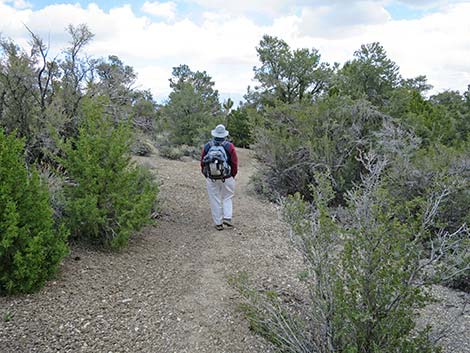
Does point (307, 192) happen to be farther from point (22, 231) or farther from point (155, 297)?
point (22, 231)

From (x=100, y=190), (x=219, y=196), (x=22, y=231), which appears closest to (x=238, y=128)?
(x=219, y=196)

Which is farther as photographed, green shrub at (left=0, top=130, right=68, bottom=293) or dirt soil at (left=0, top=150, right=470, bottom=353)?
green shrub at (left=0, top=130, right=68, bottom=293)

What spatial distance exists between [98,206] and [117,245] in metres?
0.54

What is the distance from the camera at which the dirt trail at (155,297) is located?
3.68 meters

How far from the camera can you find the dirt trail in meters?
3.68

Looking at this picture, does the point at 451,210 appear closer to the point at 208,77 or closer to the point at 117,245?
the point at 117,245

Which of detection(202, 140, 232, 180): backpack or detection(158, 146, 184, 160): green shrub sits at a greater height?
detection(202, 140, 232, 180): backpack

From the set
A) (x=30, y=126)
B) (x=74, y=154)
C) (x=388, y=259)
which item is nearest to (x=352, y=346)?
(x=388, y=259)

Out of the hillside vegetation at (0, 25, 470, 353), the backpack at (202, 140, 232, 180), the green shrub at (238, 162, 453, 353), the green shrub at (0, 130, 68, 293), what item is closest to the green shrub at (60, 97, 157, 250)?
the hillside vegetation at (0, 25, 470, 353)

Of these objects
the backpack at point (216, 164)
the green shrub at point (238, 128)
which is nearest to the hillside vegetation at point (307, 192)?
the backpack at point (216, 164)

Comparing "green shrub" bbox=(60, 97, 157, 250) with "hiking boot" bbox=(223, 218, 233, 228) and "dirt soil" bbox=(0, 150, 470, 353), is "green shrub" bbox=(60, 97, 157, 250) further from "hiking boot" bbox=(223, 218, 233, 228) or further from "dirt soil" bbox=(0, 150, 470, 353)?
"hiking boot" bbox=(223, 218, 233, 228)

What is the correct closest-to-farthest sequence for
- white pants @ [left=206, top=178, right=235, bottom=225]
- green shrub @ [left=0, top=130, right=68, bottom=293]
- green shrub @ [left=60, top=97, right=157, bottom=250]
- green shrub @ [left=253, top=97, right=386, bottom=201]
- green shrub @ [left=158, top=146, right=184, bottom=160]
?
green shrub @ [left=0, top=130, right=68, bottom=293], green shrub @ [left=60, top=97, right=157, bottom=250], white pants @ [left=206, top=178, right=235, bottom=225], green shrub @ [left=253, top=97, right=386, bottom=201], green shrub @ [left=158, top=146, right=184, bottom=160]

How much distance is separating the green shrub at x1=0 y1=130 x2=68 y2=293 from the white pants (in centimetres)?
286

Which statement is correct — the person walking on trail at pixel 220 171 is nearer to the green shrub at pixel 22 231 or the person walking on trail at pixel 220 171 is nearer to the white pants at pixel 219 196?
the white pants at pixel 219 196
